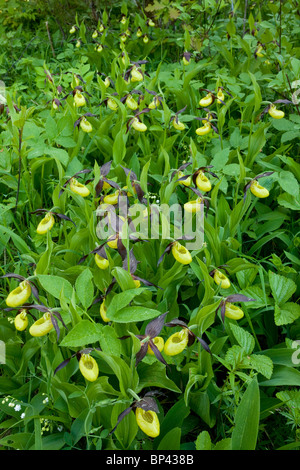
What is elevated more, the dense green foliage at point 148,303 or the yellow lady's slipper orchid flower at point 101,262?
the yellow lady's slipper orchid flower at point 101,262

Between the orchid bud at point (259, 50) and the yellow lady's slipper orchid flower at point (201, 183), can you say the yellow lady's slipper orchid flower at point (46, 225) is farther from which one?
the orchid bud at point (259, 50)

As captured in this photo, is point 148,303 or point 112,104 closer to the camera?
point 148,303

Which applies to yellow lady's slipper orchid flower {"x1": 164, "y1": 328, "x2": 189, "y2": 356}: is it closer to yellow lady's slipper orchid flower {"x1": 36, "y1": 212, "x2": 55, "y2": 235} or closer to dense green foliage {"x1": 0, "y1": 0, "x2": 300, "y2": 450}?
dense green foliage {"x1": 0, "y1": 0, "x2": 300, "y2": 450}

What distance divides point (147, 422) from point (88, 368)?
0.22 meters

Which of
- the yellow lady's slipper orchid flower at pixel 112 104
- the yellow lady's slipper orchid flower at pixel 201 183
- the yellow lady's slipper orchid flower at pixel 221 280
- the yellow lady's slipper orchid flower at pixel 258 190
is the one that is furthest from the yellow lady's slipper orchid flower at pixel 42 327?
the yellow lady's slipper orchid flower at pixel 112 104

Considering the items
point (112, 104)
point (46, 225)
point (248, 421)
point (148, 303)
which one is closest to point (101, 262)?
point (148, 303)

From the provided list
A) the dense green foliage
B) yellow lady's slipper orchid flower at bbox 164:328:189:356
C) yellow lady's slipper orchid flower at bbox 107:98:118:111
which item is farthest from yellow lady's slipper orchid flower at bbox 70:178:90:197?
yellow lady's slipper orchid flower at bbox 107:98:118:111

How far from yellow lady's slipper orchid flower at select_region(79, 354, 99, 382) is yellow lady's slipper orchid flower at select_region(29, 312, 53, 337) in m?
0.13

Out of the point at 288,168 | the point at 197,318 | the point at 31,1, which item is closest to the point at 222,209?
the point at 288,168

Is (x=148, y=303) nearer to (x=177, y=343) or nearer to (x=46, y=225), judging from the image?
(x=177, y=343)

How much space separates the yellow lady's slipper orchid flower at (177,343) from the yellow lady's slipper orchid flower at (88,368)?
0.69ft

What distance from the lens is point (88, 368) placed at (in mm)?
1097

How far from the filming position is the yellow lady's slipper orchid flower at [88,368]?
108 cm

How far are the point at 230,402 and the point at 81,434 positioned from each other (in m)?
0.49
